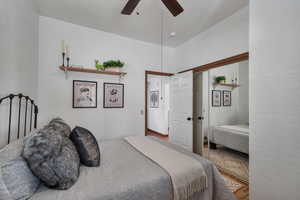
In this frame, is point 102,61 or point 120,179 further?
point 102,61

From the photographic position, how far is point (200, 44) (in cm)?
309

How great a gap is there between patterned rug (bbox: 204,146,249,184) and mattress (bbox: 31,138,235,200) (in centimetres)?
134

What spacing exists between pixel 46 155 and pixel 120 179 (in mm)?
565

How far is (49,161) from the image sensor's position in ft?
3.03

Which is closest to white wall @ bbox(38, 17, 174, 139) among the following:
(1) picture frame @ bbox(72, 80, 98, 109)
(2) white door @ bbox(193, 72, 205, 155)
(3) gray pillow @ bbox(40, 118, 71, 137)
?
(1) picture frame @ bbox(72, 80, 98, 109)

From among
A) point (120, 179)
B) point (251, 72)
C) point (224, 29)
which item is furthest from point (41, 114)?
point (224, 29)

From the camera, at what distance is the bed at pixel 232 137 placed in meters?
2.52

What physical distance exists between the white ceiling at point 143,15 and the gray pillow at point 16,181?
231cm

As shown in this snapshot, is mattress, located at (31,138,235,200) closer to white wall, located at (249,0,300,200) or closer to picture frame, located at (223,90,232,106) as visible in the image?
white wall, located at (249,0,300,200)

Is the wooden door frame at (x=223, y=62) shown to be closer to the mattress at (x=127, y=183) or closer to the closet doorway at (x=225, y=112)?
the closet doorway at (x=225, y=112)

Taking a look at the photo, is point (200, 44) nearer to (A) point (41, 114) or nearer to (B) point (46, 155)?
(B) point (46, 155)

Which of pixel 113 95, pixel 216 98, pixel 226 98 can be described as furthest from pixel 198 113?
pixel 113 95

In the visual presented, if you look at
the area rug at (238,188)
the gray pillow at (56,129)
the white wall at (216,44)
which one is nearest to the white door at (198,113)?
the white wall at (216,44)

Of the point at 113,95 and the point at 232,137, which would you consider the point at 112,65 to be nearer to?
the point at 113,95
